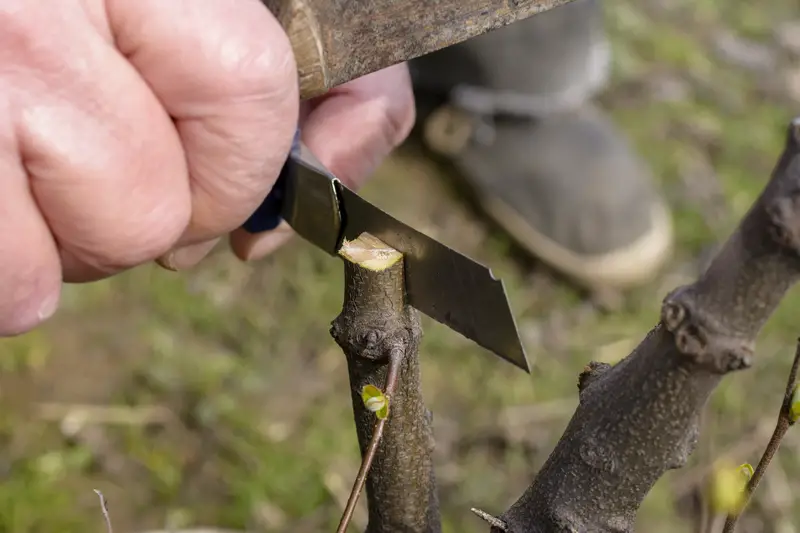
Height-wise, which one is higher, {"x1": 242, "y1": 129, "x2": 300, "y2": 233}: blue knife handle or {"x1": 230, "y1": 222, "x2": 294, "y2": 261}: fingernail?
{"x1": 242, "y1": 129, "x2": 300, "y2": 233}: blue knife handle

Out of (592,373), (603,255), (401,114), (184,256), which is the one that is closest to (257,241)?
(184,256)

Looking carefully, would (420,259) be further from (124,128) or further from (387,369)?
(124,128)

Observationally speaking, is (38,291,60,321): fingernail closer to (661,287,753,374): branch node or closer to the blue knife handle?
the blue knife handle

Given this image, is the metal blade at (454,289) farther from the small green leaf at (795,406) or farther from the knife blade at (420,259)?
the small green leaf at (795,406)

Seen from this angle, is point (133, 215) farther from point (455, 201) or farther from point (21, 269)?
point (455, 201)

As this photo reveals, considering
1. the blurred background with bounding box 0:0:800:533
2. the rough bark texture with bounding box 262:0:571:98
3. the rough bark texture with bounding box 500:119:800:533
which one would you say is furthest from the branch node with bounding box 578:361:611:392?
the blurred background with bounding box 0:0:800:533

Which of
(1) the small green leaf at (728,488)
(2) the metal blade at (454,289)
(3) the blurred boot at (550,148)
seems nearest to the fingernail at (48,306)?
(2) the metal blade at (454,289)
